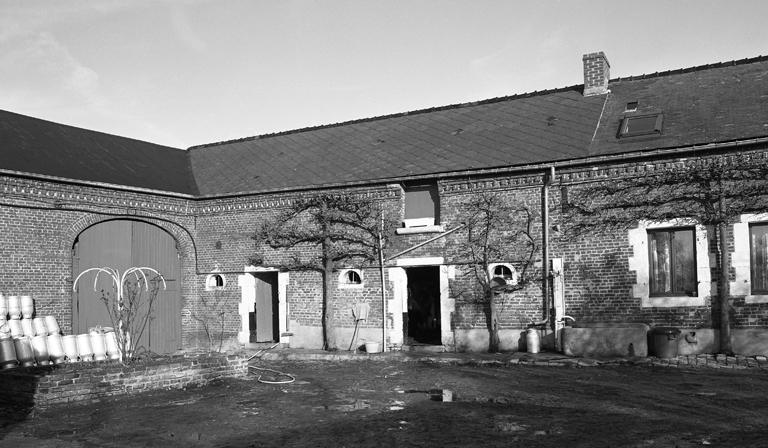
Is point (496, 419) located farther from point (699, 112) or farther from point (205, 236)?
point (205, 236)

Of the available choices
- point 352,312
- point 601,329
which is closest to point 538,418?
point 601,329

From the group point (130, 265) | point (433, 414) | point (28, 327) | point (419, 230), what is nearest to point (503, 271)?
point (419, 230)

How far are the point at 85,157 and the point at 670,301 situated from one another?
50.0ft

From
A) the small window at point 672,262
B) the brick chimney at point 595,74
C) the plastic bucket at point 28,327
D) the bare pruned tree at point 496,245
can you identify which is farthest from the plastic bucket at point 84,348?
the brick chimney at point 595,74

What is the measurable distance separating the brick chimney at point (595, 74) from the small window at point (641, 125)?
2343 millimetres

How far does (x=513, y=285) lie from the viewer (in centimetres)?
1664

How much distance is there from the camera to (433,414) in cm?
940

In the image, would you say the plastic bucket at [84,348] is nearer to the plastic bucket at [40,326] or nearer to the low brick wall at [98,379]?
the plastic bucket at [40,326]

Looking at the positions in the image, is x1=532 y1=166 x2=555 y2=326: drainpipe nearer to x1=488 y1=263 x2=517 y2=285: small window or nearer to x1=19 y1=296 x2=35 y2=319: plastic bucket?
x1=488 y1=263 x2=517 y2=285: small window

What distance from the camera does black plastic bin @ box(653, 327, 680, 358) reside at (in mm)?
14289

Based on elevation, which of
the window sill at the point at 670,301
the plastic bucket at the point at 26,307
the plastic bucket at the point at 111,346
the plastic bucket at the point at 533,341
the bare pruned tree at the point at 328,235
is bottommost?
the plastic bucket at the point at 533,341

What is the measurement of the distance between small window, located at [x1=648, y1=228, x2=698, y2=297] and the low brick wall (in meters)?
9.17

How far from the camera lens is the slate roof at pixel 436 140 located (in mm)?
16312

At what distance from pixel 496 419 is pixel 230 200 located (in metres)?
13.1
